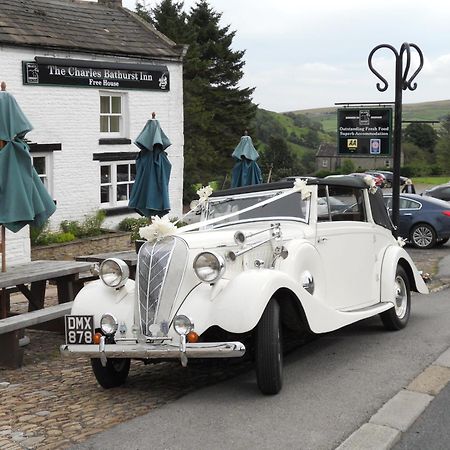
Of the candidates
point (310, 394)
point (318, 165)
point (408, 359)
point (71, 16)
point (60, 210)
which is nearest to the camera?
point (310, 394)

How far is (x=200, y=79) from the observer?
42969mm

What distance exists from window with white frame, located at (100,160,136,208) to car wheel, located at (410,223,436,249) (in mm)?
8065

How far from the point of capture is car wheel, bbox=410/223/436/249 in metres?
19.7

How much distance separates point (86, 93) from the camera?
63.1 ft

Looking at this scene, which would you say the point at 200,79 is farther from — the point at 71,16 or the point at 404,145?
the point at 404,145

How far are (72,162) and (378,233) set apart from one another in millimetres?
12063

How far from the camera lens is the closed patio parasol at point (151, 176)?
1177cm

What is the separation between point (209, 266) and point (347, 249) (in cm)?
231

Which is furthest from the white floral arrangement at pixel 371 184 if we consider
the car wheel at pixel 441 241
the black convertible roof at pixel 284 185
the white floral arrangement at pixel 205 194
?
the car wheel at pixel 441 241

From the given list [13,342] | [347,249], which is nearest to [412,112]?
[347,249]

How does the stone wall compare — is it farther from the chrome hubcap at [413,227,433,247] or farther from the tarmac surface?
the tarmac surface

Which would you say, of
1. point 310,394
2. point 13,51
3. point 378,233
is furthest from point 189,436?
point 13,51

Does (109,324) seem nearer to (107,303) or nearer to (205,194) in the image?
(107,303)

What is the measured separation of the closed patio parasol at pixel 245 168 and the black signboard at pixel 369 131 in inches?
74.3
